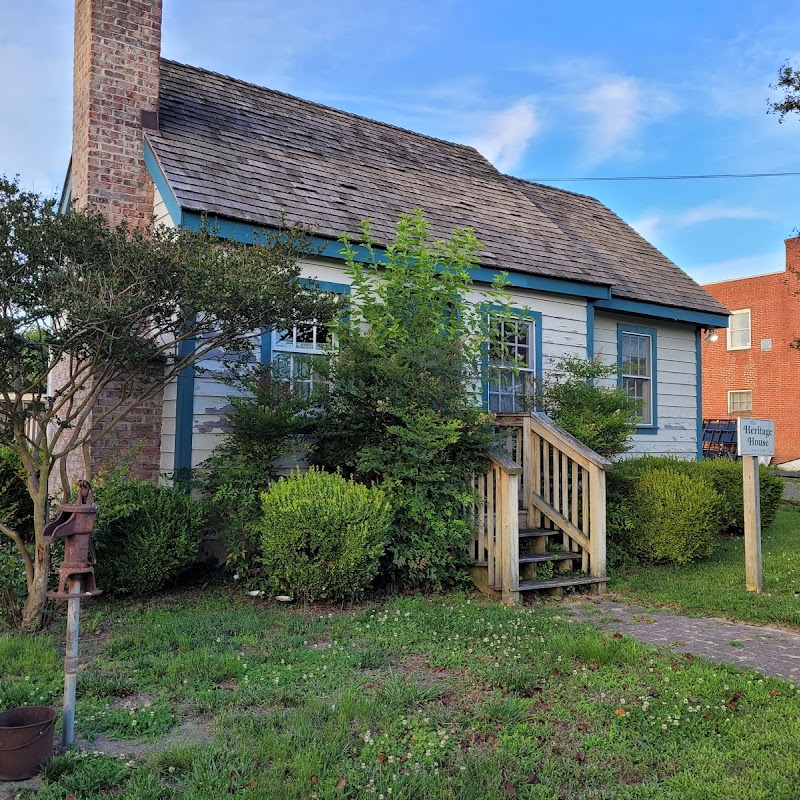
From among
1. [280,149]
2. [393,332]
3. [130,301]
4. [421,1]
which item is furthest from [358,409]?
[421,1]

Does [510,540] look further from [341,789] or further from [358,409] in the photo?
[341,789]

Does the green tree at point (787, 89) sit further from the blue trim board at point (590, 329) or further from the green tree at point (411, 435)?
the green tree at point (411, 435)

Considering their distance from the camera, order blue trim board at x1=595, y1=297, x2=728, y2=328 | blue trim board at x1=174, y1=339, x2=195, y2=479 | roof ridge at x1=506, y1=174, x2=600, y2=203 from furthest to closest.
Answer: roof ridge at x1=506, y1=174, x2=600, y2=203 → blue trim board at x1=595, y1=297, x2=728, y2=328 → blue trim board at x1=174, y1=339, x2=195, y2=479

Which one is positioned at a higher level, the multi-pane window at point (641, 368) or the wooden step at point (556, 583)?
the multi-pane window at point (641, 368)

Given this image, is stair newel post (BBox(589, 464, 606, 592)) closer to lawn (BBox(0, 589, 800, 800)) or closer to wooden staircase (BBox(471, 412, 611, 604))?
wooden staircase (BBox(471, 412, 611, 604))

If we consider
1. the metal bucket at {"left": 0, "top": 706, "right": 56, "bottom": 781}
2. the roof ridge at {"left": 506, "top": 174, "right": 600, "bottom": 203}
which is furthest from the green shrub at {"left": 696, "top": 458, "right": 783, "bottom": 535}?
the metal bucket at {"left": 0, "top": 706, "right": 56, "bottom": 781}

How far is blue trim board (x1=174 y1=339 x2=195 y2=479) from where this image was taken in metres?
7.31

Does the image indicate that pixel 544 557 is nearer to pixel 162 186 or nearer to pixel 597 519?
pixel 597 519

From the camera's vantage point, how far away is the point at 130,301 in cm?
477

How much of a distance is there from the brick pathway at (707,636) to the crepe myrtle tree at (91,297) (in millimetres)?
3610

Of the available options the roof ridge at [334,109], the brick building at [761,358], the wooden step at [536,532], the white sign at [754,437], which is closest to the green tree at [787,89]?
the roof ridge at [334,109]

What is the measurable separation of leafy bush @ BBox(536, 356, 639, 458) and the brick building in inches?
841

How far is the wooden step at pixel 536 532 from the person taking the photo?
23.2 feet

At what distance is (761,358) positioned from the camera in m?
29.0
